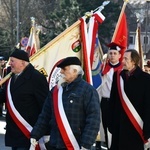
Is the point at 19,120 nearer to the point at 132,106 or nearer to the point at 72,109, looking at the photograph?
the point at 72,109

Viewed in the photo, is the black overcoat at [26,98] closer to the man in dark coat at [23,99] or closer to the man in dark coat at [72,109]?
the man in dark coat at [23,99]

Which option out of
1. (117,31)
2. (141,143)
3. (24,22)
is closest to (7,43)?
(24,22)

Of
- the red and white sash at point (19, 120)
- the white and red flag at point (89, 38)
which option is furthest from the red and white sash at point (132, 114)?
the white and red flag at point (89, 38)

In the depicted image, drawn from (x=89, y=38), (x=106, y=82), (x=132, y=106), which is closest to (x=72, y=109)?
(x=132, y=106)

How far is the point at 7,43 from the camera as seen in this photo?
168 ft

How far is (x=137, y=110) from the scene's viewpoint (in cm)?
679

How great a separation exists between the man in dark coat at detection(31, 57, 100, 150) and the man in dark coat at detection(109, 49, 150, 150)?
1.29 metres

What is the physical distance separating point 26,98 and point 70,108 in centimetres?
106

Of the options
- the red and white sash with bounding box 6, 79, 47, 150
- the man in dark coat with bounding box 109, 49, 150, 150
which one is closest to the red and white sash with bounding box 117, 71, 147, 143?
the man in dark coat with bounding box 109, 49, 150, 150

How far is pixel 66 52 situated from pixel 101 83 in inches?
44.1

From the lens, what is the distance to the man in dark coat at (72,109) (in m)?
5.44

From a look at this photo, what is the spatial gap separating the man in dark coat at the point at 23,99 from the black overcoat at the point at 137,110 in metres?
1.03

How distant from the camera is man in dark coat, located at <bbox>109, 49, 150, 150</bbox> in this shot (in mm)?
6680

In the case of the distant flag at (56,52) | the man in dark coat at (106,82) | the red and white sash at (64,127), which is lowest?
the red and white sash at (64,127)
